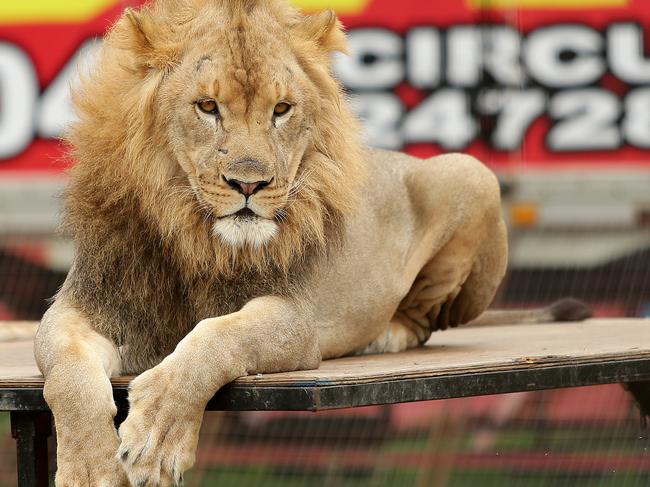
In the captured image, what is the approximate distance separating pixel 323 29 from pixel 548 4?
9.96 feet

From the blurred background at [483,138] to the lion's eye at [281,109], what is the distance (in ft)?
9.37

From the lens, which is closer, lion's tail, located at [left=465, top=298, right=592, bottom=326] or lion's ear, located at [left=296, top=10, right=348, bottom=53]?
lion's ear, located at [left=296, top=10, right=348, bottom=53]

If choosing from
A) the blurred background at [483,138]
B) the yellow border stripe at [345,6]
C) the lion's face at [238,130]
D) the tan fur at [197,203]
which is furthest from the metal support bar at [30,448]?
the yellow border stripe at [345,6]

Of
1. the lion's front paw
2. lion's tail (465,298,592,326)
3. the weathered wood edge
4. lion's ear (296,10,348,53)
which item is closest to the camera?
the lion's front paw

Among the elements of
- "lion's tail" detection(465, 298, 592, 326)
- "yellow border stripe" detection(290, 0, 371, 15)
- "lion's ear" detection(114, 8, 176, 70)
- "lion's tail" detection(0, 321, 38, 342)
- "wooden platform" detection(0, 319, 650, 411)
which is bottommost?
"lion's tail" detection(0, 321, 38, 342)

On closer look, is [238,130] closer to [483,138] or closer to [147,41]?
[147,41]

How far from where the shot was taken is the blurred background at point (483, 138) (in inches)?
251

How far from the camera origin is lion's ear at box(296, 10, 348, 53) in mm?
3713

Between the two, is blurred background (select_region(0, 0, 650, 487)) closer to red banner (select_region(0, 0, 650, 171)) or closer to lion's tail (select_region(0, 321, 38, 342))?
red banner (select_region(0, 0, 650, 171))

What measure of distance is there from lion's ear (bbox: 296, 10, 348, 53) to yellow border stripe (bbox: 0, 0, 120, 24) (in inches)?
121

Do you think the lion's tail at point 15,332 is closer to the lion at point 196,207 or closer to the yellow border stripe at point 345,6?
the lion at point 196,207

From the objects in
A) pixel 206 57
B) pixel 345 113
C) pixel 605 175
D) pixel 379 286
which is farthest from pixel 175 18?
pixel 605 175

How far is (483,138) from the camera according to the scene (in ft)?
21.1

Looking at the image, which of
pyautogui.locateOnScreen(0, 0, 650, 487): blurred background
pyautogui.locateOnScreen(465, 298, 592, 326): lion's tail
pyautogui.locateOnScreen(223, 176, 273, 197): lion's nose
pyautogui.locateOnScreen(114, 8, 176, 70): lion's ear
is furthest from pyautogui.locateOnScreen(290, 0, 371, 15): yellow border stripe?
pyautogui.locateOnScreen(223, 176, 273, 197): lion's nose
